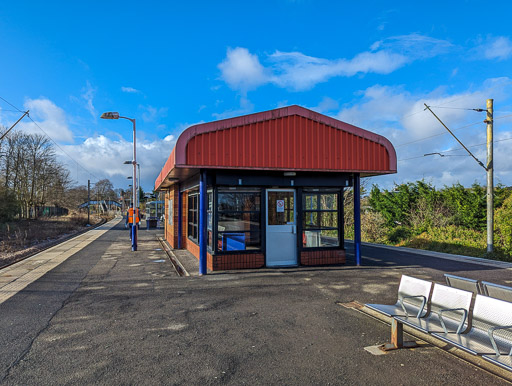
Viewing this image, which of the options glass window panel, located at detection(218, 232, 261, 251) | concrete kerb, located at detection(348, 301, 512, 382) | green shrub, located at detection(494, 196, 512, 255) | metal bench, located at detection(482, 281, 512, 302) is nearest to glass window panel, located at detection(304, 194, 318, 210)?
glass window panel, located at detection(218, 232, 261, 251)

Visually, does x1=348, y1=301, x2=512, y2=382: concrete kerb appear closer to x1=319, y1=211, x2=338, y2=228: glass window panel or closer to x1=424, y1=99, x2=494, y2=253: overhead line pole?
x1=319, y1=211, x2=338, y2=228: glass window panel

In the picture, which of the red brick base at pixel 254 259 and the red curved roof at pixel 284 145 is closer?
the red curved roof at pixel 284 145

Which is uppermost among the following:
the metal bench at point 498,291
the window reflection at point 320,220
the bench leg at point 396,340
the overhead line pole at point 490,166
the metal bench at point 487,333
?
the overhead line pole at point 490,166

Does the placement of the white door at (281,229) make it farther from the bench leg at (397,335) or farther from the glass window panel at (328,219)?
the bench leg at (397,335)

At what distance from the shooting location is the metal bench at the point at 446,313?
3.58m

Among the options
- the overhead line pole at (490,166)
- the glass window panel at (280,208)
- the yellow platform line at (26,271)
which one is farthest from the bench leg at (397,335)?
the overhead line pole at (490,166)

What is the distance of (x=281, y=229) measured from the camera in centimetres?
918

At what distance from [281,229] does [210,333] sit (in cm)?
490

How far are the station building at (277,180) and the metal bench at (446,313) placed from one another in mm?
5040

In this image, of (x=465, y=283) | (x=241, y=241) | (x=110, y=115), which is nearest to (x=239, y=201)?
(x=241, y=241)

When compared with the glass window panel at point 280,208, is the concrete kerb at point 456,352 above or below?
below

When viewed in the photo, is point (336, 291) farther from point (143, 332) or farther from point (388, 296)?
point (143, 332)

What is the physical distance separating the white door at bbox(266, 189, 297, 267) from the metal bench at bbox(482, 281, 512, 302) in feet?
18.0

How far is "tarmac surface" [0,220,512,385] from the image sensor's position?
11.2 feet
